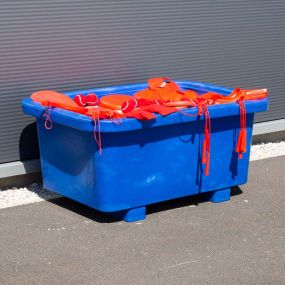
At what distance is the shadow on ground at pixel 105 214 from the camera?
5.35m

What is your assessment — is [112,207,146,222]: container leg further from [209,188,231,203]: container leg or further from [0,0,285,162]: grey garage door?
[0,0,285,162]: grey garage door

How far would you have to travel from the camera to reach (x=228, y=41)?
6828mm

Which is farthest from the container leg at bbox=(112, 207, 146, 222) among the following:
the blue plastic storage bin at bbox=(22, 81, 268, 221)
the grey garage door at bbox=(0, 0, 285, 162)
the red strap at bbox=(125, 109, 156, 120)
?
the grey garage door at bbox=(0, 0, 285, 162)

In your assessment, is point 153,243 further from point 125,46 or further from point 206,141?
point 125,46

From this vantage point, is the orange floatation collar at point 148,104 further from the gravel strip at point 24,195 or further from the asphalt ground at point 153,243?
the gravel strip at point 24,195

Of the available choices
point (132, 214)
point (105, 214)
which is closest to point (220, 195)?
point (132, 214)

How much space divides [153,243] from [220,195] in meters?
0.99

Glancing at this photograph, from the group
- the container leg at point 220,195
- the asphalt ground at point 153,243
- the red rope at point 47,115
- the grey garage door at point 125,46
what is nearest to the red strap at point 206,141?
the container leg at point 220,195

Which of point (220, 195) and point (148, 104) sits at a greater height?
point (148, 104)

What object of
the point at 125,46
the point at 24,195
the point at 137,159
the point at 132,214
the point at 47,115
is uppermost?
the point at 125,46

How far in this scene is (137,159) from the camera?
5.07 m

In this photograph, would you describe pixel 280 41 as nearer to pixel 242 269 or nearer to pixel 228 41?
pixel 228 41

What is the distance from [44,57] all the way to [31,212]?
4.14ft

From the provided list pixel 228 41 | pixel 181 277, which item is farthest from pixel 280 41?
pixel 181 277
